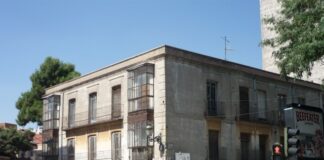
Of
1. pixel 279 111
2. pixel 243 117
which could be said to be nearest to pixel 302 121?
pixel 243 117

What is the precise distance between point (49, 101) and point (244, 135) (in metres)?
13.1

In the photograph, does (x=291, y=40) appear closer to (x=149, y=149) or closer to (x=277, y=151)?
(x=277, y=151)

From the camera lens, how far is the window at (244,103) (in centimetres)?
2936

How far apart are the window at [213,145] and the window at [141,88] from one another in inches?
146

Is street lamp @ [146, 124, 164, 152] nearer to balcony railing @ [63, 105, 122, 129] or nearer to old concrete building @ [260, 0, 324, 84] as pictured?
balcony railing @ [63, 105, 122, 129]

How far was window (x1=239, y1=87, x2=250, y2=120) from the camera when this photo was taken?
2936cm

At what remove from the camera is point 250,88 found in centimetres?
3020

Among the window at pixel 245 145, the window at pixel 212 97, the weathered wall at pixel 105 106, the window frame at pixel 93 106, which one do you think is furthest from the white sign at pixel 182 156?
the window frame at pixel 93 106

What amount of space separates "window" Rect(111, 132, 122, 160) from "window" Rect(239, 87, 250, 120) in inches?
273

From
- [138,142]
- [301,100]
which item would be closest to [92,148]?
[138,142]

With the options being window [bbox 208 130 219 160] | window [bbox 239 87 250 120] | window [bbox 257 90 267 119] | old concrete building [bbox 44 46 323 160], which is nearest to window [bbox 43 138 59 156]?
old concrete building [bbox 44 46 323 160]

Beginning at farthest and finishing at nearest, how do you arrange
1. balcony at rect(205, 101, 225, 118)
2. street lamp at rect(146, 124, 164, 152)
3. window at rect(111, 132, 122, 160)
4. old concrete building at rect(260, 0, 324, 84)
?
1. old concrete building at rect(260, 0, 324, 84)
2. window at rect(111, 132, 122, 160)
3. balcony at rect(205, 101, 225, 118)
4. street lamp at rect(146, 124, 164, 152)

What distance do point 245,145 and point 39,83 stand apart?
23557mm

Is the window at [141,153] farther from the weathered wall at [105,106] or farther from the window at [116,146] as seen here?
the window at [116,146]
